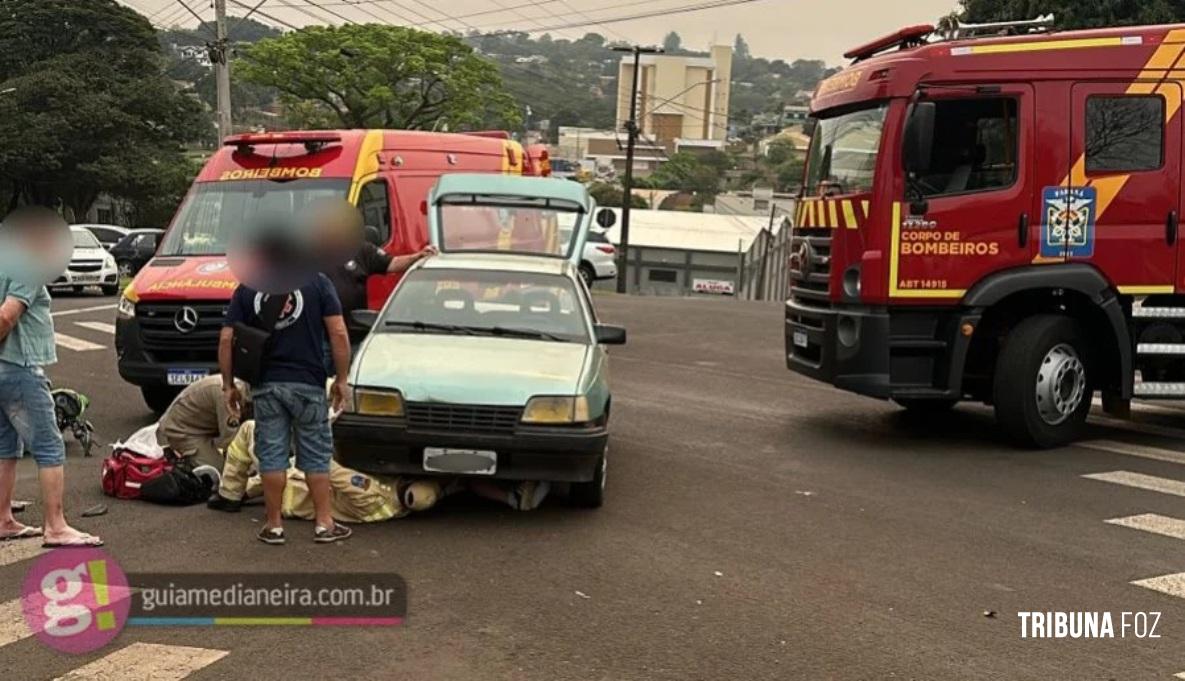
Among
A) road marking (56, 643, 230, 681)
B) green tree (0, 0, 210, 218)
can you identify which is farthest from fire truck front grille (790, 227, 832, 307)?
green tree (0, 0, 210, 218)

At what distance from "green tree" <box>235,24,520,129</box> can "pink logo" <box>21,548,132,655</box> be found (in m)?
42.2

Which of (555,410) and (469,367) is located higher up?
(469,367)

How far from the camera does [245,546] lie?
6129 mm

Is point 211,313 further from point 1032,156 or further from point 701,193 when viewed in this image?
point 701,193

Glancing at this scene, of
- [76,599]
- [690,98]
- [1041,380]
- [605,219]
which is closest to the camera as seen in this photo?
[76,599]

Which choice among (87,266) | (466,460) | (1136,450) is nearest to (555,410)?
(466,460)

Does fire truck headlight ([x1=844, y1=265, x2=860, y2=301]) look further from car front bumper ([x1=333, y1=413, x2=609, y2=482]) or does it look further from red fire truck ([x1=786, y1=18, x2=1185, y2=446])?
car front bumper ([x1=333, y1=413, x2=609, y2=482])

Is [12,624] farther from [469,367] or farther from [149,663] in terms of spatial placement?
[469,367]

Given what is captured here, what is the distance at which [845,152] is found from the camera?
9766 millimetres

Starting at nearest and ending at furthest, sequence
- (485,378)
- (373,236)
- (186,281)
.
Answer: (485,378) → (186,281) → (373,236)

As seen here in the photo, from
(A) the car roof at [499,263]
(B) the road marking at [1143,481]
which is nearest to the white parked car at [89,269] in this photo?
(A) the car roof at [499,263]

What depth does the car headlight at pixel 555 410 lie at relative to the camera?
21.4 ft

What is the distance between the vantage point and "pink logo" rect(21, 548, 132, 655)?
482 cm

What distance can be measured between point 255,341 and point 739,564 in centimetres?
286
